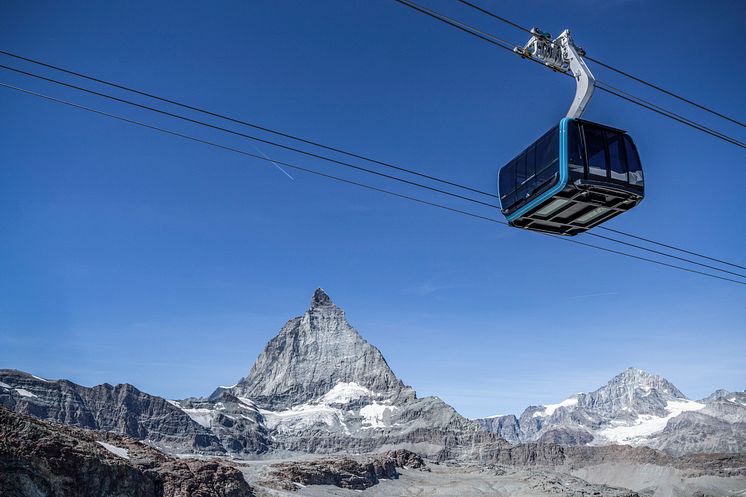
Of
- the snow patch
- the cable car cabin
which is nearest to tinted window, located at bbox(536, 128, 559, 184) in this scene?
the cable car cabin

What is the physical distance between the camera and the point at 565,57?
24.0 metres

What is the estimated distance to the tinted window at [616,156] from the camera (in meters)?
24.7

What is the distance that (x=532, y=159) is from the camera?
26.2 metres

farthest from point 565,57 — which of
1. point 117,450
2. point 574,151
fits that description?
point 117,450

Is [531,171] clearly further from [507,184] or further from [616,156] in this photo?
[616,156]

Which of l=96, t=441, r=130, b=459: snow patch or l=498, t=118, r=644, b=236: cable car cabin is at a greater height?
l=498, t=118, r=644, b=236: cable car cabin

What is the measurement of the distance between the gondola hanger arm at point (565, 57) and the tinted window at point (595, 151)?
3.60ft

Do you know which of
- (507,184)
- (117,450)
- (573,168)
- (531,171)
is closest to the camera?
(573,168)

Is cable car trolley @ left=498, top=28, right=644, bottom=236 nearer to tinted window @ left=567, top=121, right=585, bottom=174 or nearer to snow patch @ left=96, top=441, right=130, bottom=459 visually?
tinted window @ left=567, top=121, right=585, bottom=174

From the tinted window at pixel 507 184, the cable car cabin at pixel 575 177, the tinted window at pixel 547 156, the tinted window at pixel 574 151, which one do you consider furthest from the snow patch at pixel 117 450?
the tinted window at pixel 574 151

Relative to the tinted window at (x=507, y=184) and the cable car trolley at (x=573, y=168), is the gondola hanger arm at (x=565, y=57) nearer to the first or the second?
the cable car trolley at (x=573, y=168)

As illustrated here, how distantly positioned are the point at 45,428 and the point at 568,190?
238 feet

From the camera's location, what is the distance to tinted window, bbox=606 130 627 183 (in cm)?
2470

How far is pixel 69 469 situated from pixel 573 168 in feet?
230
